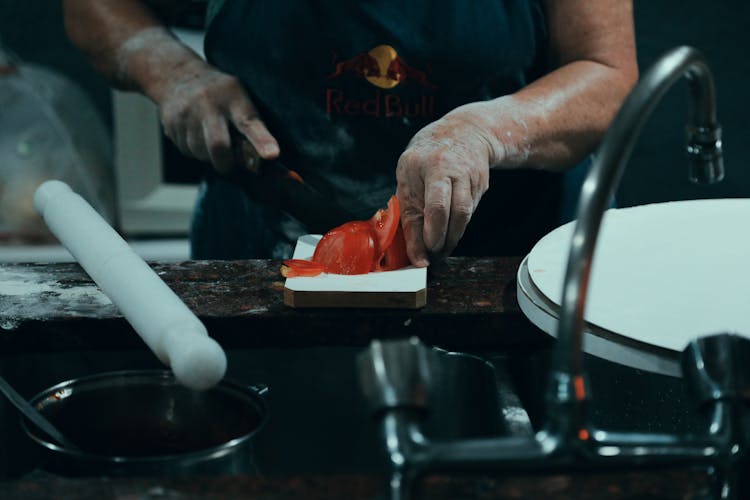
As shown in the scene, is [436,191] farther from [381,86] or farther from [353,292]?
[381,86]

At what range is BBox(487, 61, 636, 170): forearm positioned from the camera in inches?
52.5

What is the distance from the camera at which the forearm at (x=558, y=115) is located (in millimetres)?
1333

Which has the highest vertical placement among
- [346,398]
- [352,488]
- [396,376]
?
[396,376]

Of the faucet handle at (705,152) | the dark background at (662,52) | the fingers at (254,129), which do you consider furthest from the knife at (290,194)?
the dark background at (662,52)

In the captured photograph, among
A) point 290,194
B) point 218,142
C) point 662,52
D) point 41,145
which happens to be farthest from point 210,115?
point 662,52

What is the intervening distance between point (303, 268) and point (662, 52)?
5.98 ft

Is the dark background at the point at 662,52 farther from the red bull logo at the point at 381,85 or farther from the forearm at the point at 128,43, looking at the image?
the red bull logo at the point at 381,85

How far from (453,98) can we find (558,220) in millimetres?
280

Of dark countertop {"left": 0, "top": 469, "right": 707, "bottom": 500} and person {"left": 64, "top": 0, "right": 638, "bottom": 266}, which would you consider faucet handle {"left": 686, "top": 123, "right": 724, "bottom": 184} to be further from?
person {"left": 64, "top": 0, "right": 638, "bottom": 266}

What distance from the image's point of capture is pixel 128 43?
5.46 feet

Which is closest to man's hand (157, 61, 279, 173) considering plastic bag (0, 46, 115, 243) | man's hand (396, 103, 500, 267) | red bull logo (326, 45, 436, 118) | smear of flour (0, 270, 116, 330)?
red bull logo (326, 45, 436, 118)

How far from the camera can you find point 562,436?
0.57m

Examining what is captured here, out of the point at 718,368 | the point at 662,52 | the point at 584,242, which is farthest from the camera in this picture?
the point at 662,52

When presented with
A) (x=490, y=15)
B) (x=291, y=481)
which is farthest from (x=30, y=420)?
(x=490, y=15)
